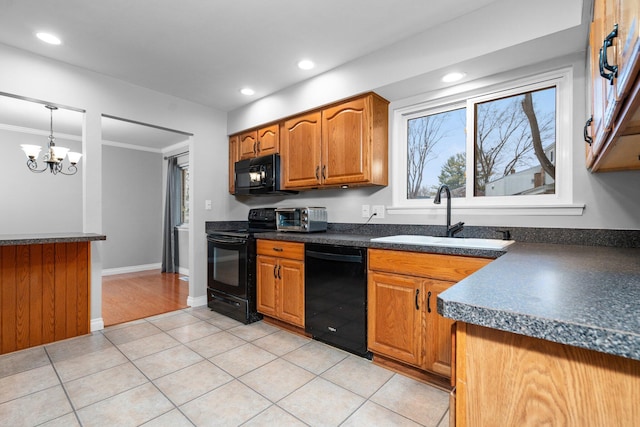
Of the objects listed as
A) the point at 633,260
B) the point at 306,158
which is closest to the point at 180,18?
the point at 306,158

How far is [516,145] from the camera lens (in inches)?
86.6

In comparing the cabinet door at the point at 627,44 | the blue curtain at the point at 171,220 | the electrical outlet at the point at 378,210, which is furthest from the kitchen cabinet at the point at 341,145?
the blue curtain at the point at 171,220

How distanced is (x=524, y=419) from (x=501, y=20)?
7.14 ft

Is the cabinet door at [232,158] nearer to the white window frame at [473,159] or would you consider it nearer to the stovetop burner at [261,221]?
the stovetop burner at [261,221]

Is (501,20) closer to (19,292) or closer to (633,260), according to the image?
(633,260)

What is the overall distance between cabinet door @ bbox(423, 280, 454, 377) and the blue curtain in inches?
198

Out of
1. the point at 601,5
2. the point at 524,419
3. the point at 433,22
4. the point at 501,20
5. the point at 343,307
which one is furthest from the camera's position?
the point at 343,307

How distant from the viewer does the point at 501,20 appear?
1835mm

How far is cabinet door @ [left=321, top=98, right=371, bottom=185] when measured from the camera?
8.29ft

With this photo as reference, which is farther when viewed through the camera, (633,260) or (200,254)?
(200,254)

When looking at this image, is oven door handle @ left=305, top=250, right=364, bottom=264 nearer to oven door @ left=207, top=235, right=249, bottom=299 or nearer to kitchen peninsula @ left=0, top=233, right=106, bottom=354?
oven door @ left=207, top=235, right=249, bottom=299

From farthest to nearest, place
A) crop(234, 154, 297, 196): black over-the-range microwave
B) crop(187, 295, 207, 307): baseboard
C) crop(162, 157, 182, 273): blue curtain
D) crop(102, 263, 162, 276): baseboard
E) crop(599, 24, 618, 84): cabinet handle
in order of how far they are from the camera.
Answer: crop(162, 157, 182, 273): blue curtain → crop(102, 263, 162, 276): baseboard → crop(187, 295, 207, 307): baseboard → crop(234, 154, 297, 196): black over-the-range microwave → crop(599, 24, 618, 84): cabinet handle

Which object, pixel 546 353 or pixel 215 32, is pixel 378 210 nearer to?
pixel 215 32

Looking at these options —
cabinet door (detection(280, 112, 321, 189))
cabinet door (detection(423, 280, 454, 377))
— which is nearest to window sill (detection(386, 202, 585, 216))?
cabinet door (detection(423, 280, 454, 377))
